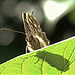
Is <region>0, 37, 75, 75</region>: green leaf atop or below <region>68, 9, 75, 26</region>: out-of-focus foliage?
atop

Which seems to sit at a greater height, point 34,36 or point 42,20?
point 34,36

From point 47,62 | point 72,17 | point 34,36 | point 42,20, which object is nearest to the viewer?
point 47,62

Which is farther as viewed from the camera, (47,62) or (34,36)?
(34,36)

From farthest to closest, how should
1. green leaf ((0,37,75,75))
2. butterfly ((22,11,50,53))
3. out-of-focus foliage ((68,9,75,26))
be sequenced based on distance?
out-of-focus foliage ((68,9,75,26)), butterfly ((22,11,50,53)), green leaf ((0,37,75,75))

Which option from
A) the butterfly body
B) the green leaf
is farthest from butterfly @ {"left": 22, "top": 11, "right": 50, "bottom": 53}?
the green leaf

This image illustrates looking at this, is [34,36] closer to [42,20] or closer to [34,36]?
[34,36]

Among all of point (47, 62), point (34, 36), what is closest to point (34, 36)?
point (34, 36)

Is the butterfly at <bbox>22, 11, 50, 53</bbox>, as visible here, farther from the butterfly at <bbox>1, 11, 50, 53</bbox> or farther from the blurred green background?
the blurred green background

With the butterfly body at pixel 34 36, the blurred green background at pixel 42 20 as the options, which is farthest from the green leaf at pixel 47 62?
the blurred green background at pixel 42 20
